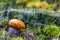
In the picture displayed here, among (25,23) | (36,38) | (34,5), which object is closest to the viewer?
(36,38)

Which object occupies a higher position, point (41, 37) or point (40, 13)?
point (40, 13)

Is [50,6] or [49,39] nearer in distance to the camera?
[49,39]

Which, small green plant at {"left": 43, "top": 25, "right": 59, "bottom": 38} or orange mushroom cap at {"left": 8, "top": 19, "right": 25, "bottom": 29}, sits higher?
orange mushroom cap at {"left": 8, "top": 19, "right": 25, "bottom": 29}

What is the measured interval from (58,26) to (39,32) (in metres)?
0.17

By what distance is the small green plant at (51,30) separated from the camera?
115 centimetres

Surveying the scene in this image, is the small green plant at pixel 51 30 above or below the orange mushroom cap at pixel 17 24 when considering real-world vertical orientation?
below

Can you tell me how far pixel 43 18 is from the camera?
4.19ft

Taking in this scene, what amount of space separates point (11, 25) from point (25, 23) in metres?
0.13

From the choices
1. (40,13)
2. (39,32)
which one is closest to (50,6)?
(40,13)

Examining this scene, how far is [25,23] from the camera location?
48.7 inches

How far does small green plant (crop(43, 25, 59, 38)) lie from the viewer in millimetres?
1150

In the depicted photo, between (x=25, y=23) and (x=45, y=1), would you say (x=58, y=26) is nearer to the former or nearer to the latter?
(x=25, y=23)

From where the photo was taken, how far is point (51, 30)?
117 centimetres

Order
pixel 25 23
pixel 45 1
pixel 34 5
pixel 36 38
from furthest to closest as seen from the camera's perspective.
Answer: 1. pixel 45 1
2. pixel 34 5
3. pixel 25 23
4. pixel 36 38
